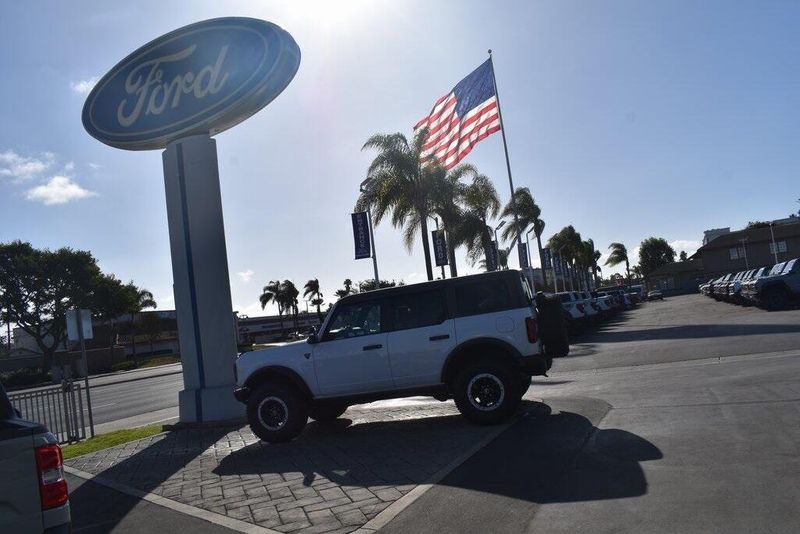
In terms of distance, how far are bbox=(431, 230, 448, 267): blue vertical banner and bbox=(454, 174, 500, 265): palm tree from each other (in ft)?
10.7

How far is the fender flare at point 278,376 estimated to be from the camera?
380 inches

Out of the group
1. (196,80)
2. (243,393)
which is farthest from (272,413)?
(196,80)

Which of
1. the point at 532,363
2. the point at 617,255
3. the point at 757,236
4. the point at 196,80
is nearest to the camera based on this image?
the point at 532,363

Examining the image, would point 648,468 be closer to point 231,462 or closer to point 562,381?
point 231,462

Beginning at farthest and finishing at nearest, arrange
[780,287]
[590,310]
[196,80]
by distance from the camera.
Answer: [590,310] < [780,287] < [196,80]

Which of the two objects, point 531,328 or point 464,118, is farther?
point 464,118

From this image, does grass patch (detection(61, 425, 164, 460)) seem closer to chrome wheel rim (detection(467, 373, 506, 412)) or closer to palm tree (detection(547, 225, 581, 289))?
chrome wheel rim (detection(467, 373, 506, 412))

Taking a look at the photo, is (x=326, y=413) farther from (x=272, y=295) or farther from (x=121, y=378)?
(x=272, y=295)

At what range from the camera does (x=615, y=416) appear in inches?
342

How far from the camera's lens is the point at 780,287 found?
25.3m

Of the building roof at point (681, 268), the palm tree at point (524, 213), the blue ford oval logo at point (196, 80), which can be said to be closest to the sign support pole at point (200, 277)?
the blue ford oval logo at point (196, 80)

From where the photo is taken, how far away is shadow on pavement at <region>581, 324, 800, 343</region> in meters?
17.5

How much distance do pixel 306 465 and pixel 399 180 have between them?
85.9 feet

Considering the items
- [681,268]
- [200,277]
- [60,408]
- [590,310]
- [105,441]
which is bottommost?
[105,441]
